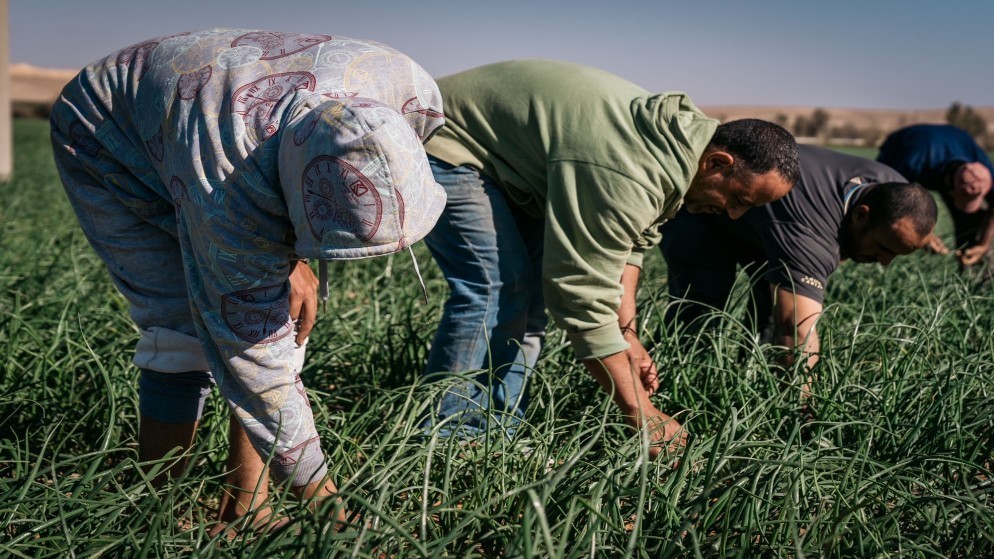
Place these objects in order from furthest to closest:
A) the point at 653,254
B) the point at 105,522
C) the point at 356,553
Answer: the point at 653,254 → the point at 105,522 → the point at 356,553

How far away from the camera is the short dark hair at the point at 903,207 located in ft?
8.46

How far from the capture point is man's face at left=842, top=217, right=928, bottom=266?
2.59 meters

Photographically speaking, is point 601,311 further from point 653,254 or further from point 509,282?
point 653,254

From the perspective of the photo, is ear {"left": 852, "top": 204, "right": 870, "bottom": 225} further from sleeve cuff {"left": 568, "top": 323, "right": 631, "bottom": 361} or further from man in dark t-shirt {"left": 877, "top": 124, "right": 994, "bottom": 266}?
man in dark t-shirt {"left": 877, "top": 124, "right": 994, "bottom": 266}

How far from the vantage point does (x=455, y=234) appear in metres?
2.19

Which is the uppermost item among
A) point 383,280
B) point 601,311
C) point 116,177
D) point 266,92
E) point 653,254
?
point 266,92

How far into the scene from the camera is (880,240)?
A: 2652mm

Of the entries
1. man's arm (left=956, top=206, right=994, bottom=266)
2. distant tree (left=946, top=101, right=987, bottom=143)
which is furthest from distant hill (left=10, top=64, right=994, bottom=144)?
man's arm (left=956, top=206, right=994, bottom=266)

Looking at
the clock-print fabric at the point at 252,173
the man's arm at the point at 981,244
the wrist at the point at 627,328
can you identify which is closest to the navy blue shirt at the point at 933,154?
the man's arm at the point at 981,244

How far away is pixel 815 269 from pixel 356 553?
6.25 ft

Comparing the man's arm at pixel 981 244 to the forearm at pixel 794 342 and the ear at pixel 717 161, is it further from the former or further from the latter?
the ear at pixel 717 161

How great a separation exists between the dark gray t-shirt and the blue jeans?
2.76 ft

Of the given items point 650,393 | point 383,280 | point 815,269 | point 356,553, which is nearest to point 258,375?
point 356,553

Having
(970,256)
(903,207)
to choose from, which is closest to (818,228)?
(903,207)
